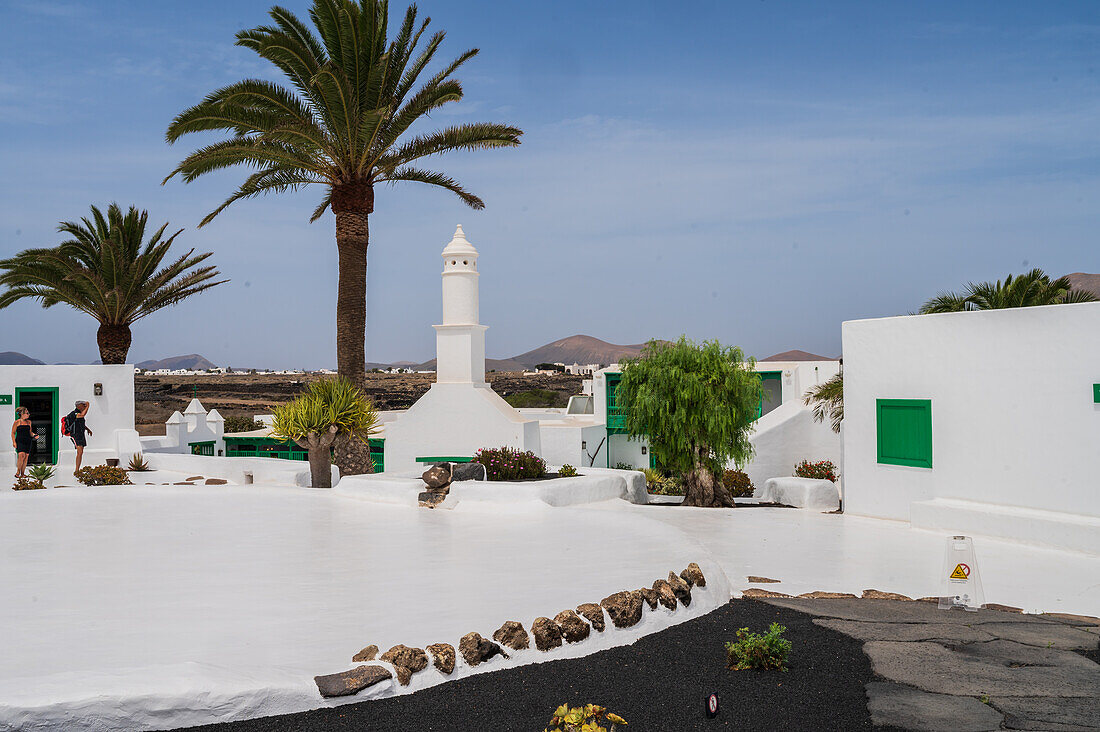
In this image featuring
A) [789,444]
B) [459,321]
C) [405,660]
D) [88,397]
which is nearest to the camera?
[405,660]

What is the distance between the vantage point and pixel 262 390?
268ft

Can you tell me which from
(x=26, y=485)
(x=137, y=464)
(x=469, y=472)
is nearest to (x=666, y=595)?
(x=469, y=472)

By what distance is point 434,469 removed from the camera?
46.6 feet

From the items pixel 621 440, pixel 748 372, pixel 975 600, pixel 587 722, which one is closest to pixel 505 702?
pixel 587 722

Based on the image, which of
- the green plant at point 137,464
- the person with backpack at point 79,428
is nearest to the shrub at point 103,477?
the person with backpack at point 79,428

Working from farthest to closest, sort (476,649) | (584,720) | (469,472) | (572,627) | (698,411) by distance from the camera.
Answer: (698,411) < (469,472) < (572,627) < (476,649) < (584,720)

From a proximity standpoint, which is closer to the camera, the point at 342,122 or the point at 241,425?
the point at 342,122

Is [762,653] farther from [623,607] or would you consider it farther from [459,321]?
[459,321]

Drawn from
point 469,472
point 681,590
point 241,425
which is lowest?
point 681,590

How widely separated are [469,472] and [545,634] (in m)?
8.77

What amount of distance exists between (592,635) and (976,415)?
902cm

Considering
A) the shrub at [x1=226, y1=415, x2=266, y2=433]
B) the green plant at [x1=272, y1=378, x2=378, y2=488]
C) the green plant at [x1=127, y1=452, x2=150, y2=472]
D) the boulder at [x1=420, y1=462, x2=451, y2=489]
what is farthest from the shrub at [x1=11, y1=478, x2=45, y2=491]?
the shrub at [x1=226, y1=415, x2=266, y2=433]

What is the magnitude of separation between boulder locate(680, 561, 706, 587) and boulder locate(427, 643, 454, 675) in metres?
2.89

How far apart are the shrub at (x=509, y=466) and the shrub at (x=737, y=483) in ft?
26.4
